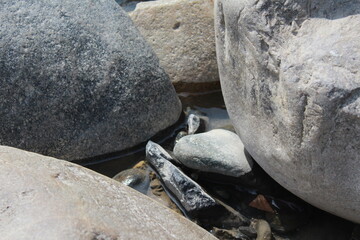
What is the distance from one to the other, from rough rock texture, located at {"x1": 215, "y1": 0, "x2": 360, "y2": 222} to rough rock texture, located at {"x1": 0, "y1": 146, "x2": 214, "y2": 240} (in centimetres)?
48

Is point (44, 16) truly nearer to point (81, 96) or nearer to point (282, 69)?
point (81, 96)

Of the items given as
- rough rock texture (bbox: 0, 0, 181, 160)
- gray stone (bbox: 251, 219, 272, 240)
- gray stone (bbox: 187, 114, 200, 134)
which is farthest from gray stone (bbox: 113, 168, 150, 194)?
gray stone (bbox: 251, 219, 272, 240)

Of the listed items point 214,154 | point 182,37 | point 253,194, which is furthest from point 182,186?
point 182,37

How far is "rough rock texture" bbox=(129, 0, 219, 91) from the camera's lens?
3.45 m

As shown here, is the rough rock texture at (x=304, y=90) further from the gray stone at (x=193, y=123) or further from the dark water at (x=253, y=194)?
the gray stone at (x=193, y=123)

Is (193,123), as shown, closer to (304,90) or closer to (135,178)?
(135,178)

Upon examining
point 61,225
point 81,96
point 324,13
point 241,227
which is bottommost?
point 241,227

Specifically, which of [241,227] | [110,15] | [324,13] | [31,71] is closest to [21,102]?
[31,71]

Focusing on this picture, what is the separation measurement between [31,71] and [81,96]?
28 cm

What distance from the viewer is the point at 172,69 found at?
11.3 ft

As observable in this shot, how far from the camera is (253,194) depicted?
2.69m

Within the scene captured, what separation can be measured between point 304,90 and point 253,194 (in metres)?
0.85

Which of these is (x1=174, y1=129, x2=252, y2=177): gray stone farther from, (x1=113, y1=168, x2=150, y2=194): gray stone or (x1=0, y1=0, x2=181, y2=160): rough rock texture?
(x1=0, y1=0, x2=181, y2=160): rough rock texture

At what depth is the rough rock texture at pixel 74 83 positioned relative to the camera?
2.87m
